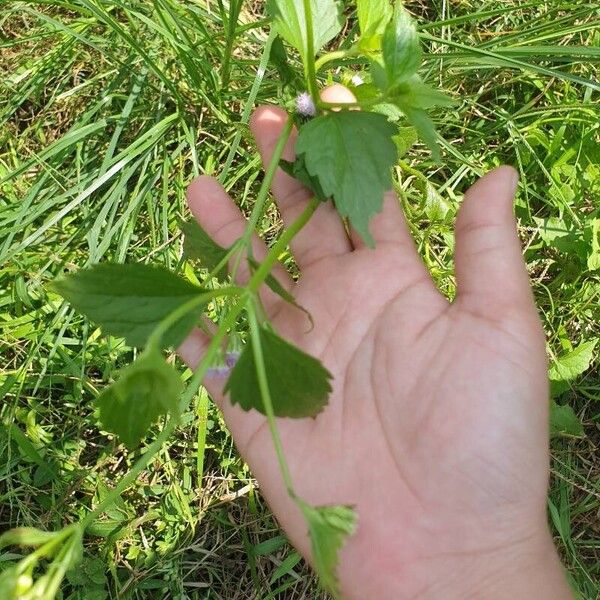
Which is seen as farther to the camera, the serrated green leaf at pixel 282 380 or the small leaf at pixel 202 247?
the small leaf at pixel 202 247

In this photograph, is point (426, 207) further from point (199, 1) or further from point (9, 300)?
point (9, 300)

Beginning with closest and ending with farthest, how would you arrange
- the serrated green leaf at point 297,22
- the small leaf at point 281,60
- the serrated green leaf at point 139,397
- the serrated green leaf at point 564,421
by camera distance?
the serrated green leaf at point 139,397, the serrated green leaf at point 297,22, the small leaf at point 281,60, the serrated green leaf at point 564,421

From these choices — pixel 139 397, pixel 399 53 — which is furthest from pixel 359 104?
pixel 139 397

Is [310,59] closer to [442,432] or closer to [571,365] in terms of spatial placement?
[442,432]

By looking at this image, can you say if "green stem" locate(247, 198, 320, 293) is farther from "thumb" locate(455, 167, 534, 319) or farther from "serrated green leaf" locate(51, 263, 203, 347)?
"thumb" locate(455, 167, 534, 319)

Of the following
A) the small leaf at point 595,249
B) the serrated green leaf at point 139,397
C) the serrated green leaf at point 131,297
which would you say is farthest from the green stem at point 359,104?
the small leaf at point 595,249

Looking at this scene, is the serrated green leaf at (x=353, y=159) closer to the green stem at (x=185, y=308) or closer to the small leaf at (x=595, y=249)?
the green stem at (x=185, y=308)
